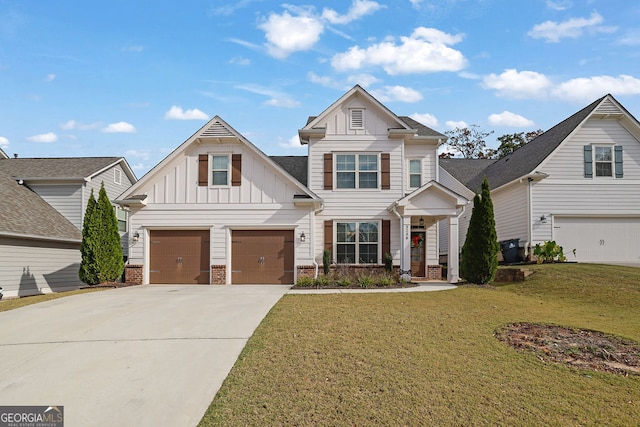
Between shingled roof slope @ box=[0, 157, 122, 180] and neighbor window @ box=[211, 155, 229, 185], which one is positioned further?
shingled roof slope @ box=[0, 157, 122, 180]

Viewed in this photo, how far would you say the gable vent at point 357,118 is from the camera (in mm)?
18016

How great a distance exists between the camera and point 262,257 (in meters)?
16.8

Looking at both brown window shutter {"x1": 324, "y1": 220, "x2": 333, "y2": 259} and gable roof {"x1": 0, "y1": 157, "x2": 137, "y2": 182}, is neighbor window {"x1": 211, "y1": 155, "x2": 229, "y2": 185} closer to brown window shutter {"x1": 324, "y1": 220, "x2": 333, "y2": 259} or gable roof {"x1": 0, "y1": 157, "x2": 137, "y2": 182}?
brown window shutter {"x1": 324, "y1": 220, "x2": 333, "y2": 259}

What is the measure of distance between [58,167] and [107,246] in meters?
8.96

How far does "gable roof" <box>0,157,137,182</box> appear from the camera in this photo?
821 inches

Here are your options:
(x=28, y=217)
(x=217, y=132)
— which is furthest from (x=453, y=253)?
(x=28, y=217)

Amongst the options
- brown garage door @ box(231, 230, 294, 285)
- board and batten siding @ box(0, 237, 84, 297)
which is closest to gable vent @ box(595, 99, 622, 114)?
brown garage door @ box(231, 230, 294, 285)

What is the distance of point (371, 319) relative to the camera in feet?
28.6

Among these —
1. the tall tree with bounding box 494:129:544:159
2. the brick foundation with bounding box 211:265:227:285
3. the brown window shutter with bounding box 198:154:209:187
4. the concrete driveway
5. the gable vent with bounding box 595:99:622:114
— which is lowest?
the concrete driveway

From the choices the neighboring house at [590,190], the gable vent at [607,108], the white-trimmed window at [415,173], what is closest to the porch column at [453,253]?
the white-trimmed window at [415,173]

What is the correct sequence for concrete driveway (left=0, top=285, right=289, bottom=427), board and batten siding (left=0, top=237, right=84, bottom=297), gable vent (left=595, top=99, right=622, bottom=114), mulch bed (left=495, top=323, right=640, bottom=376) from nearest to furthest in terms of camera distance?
1. concrete driveway (left=0, top=285, right=289, bottom=427)
2. mulch bed (left=495, top=323, right=640, bottom=376)
3. board and batten siding (left=0, top=237, right=84, bottom=297)
4. gable vent (left=595, top=99, right=622, bottom=114)

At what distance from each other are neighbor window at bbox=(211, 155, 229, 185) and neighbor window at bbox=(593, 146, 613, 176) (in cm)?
1530

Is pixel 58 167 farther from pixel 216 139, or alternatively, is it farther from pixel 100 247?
pixel 216 139

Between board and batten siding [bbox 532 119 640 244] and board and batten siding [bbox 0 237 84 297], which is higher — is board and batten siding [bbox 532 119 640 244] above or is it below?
above
